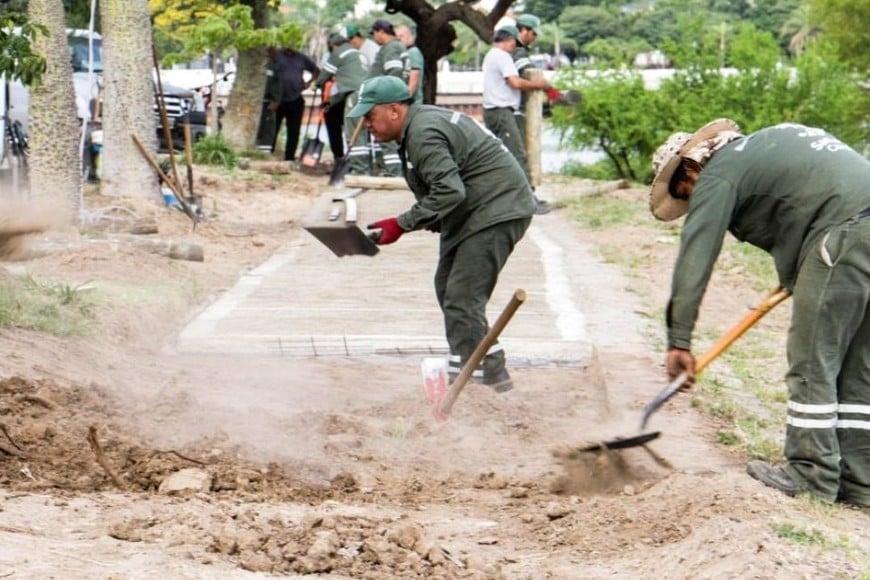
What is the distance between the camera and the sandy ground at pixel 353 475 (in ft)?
16.9

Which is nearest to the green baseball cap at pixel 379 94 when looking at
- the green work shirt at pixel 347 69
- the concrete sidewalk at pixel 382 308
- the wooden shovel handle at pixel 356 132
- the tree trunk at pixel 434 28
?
the concrete sidewalk at pixel 382 308

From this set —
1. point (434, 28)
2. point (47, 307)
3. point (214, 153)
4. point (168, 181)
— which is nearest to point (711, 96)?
point (434, 28)

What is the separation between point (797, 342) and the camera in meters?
6.07

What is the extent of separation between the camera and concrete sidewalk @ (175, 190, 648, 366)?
30.1 ft

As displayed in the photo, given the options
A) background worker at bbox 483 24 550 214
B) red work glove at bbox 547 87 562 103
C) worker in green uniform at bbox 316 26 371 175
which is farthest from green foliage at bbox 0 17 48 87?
worker in green uniform at bbox 316 26 371 175

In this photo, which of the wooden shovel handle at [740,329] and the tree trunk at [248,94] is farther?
the tree trunk at [248,94]

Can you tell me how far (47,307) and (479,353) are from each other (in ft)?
10.9

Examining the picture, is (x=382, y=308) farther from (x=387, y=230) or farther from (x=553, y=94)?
(x=553, y=94)

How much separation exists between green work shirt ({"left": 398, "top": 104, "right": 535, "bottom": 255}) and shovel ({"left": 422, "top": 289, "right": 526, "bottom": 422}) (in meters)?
0.54

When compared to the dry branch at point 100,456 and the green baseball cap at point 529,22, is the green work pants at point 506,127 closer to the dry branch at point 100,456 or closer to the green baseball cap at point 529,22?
the green baseball cap at point 529,22

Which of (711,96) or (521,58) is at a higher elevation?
(521,58)

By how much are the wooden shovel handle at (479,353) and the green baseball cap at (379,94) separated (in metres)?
1.14

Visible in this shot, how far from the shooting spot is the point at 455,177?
7680 millimetres

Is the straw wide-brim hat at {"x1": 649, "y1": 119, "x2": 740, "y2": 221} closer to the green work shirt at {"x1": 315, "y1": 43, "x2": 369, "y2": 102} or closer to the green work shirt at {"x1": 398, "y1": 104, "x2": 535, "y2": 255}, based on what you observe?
the green work shirt at {"x1": 398, "y1": 104, "x2": 535, "y2": 255}
